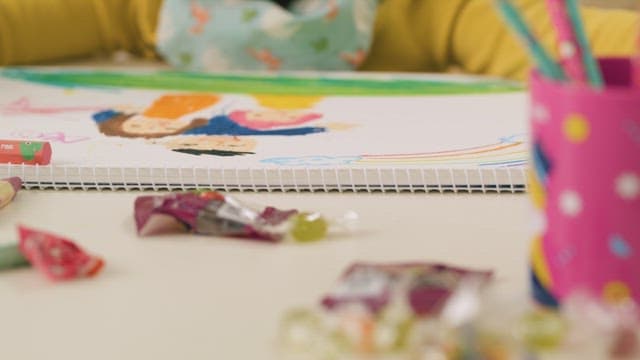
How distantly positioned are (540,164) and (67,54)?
82cm

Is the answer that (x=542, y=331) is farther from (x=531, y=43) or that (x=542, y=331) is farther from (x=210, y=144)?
(x=210, y=144)

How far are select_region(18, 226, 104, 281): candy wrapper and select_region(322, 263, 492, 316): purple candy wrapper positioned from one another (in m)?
0.13

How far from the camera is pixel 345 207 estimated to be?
614 mm

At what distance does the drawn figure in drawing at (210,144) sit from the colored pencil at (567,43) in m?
0.32

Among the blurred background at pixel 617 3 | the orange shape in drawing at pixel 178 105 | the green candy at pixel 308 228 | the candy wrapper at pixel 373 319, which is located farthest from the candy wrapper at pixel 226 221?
the blurred background at pixel 617 3

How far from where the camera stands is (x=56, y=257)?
1.71 ft

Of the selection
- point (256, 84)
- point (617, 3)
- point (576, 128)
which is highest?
point (576, 128)

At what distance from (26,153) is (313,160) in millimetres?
178

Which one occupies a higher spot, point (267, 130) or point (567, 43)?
point (567, 43)

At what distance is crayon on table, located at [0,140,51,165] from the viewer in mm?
676

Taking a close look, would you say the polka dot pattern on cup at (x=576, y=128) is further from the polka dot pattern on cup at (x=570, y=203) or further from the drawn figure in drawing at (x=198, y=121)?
the drawn figure in drawing at (x=198, y=121)

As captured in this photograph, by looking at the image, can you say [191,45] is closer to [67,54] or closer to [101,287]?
[67,54]

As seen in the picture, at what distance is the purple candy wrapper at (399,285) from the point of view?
0.44 metres

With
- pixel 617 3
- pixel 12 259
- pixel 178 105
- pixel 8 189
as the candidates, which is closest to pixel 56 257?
pixel 12 259
